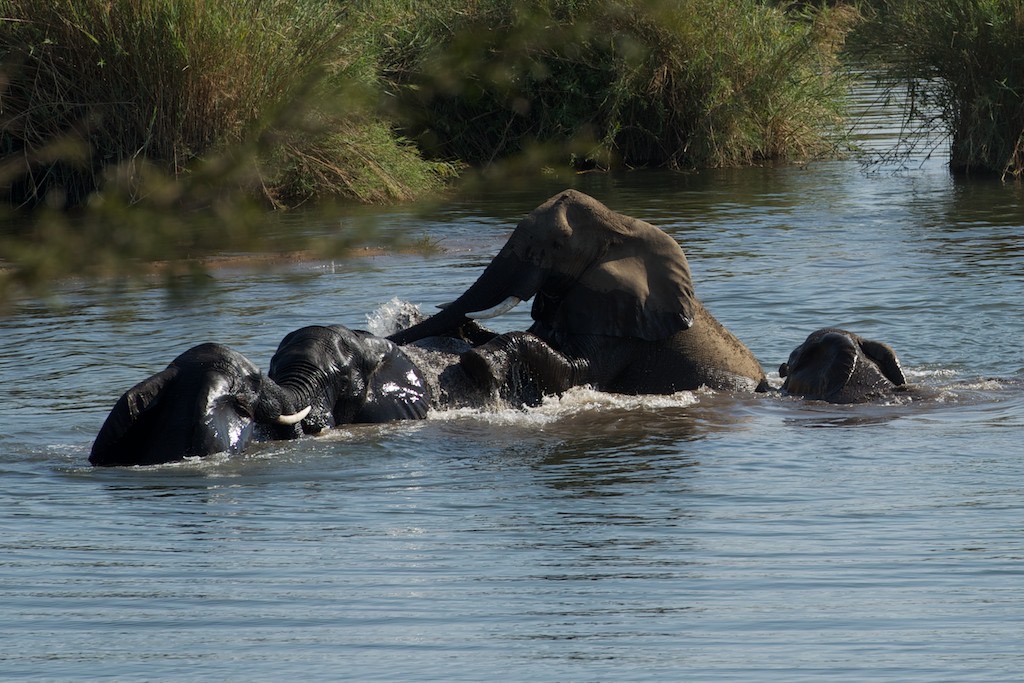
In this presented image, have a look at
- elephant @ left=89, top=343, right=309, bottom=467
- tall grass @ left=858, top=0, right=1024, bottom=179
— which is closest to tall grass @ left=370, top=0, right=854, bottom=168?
tall grass @ left=858, top=0, right=1024, bottom=179

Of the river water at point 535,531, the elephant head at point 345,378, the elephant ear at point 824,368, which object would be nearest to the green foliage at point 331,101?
the river water at point 535,531

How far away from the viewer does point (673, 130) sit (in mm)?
25578

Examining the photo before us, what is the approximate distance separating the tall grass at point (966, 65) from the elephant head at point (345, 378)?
14575 millimetres

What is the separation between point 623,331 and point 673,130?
15.7 metres

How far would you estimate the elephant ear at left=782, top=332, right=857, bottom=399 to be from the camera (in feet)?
32.8

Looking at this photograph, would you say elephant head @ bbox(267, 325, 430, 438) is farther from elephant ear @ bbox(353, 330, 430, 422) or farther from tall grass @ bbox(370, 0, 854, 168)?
tall grass @ bbox(370, 0, 854, 168)

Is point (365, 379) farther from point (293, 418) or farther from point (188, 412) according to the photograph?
point (188, 412)

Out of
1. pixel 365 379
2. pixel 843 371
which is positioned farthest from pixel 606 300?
pixel 365 379

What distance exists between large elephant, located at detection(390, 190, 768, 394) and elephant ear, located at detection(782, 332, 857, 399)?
0.81 feet

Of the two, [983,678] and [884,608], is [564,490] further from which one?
[983,678]

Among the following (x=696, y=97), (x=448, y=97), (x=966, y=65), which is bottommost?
(x=696, y=97)

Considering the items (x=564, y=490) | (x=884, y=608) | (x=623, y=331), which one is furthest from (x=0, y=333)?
(x=884, y=608)

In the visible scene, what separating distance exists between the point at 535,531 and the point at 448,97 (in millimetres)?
1855

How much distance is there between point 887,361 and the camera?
10164 millimetres
